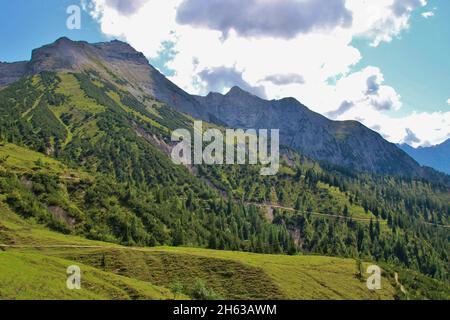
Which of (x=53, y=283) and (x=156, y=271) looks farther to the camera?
(x=156, y=271)

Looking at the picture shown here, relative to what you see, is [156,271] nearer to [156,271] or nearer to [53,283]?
[156,271]

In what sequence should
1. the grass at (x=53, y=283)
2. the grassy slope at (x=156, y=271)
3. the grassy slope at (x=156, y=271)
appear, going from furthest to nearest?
1. the grassy slope at (x=156, y=271)
2. the grassy slope at (x=156, y=271)
3. the grass at (x=53, y=283)

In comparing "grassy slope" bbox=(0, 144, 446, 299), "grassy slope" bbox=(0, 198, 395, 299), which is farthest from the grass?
"grassy slope" bbox=(0, 144, 446, 299)

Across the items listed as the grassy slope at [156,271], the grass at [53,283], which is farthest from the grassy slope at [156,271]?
the grass at [53,283]

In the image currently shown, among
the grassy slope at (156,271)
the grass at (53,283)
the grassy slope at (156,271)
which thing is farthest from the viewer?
the grassy slope at (156,271)

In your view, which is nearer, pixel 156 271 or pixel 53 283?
pixel 53 283

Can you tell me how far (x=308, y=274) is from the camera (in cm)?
15062

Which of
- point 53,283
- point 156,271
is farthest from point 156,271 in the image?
point 53,283

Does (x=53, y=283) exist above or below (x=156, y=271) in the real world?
above

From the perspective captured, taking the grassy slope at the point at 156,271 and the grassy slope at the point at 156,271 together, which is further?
the grassy slope at the point at 156,271

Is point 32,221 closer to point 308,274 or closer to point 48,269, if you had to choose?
point 48,269

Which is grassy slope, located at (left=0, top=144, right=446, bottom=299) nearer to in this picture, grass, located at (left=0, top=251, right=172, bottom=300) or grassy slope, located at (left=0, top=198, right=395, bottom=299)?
grassy slope, located at (left=0, top=198, right=395, bottom=299)

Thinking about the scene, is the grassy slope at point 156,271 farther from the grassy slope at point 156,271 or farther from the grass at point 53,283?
the grass at point 53,283

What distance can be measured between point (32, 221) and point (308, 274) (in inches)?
3761
